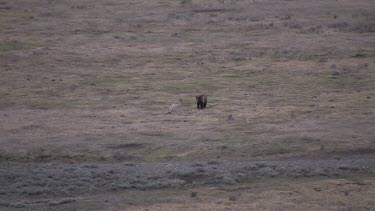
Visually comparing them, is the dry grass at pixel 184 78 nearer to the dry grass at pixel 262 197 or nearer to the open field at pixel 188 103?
the open field at pixel 188 103

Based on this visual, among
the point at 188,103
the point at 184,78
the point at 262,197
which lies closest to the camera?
the point at 262,197

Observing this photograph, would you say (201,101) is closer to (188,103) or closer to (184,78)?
(188,103)

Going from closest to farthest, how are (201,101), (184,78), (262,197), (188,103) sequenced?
1. (262,197)
2. (201,101)
3. (188,103)
4. (184,78)

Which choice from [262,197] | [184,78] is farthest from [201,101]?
[262,197]

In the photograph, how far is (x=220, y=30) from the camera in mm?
71438

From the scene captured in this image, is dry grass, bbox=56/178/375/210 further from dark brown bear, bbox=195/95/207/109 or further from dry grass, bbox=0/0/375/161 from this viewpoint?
dark brown bear, bbox=195/95/207/109

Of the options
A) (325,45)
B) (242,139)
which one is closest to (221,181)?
(242,139)

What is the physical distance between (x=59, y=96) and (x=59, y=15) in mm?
33434

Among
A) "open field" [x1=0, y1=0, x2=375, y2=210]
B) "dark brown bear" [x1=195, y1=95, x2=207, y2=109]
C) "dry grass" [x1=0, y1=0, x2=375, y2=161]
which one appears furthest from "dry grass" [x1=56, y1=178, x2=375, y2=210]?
"dark brown bear" [x1=195, y1=95, x2=207, y2=109]

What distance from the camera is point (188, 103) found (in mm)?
45281

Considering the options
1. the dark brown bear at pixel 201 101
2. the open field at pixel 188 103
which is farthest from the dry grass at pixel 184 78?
the dark brown bear at pixel 201 101

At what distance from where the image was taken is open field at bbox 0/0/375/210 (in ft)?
96.5

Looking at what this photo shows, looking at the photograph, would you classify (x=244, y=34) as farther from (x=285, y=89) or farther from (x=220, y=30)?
(x=285, y=89)

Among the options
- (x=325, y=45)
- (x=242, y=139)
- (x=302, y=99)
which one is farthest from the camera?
(x=325, y=45)
